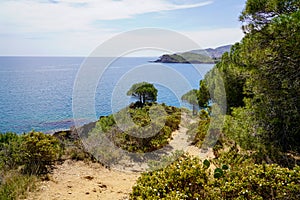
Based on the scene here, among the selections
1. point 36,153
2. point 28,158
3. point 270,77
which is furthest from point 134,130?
point 270,77

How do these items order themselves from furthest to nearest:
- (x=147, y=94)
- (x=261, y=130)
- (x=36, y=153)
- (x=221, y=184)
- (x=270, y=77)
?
(x=147, y=94)
(x=36, y=153)
(x=261, y=130)
(x=270, y=77)
(x=221, y=184)

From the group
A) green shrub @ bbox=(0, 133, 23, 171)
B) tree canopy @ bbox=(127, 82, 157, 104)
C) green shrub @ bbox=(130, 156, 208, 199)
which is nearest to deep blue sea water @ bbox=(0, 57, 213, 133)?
tree canopy @ bbox=(127, 82, 157, 104)

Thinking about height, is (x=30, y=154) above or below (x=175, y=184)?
below

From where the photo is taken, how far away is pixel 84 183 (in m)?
4.60

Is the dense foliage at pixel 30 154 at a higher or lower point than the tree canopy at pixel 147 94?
lower

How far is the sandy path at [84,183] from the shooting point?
3.99m

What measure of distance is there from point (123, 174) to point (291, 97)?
11.8ft

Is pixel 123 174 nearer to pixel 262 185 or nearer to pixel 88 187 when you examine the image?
pixel 88 187

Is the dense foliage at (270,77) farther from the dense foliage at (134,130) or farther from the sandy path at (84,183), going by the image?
the dense foliage at (134,130)

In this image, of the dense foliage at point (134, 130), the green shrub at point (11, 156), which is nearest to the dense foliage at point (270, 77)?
the dense foliage at point (134, 130)

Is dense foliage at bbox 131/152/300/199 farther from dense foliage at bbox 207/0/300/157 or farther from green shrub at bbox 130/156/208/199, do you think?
dense foliage at bbox 207/0/300/157

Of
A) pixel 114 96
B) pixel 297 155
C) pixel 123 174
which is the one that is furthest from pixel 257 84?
pixel 114 96

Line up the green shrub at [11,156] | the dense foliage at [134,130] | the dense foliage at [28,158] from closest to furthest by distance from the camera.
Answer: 1. the dense foliage at [28,158]
2. the green shrub at [11,156]
3. the dense foliage at [134,130]

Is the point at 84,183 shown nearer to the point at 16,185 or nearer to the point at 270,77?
the point at 16,185
